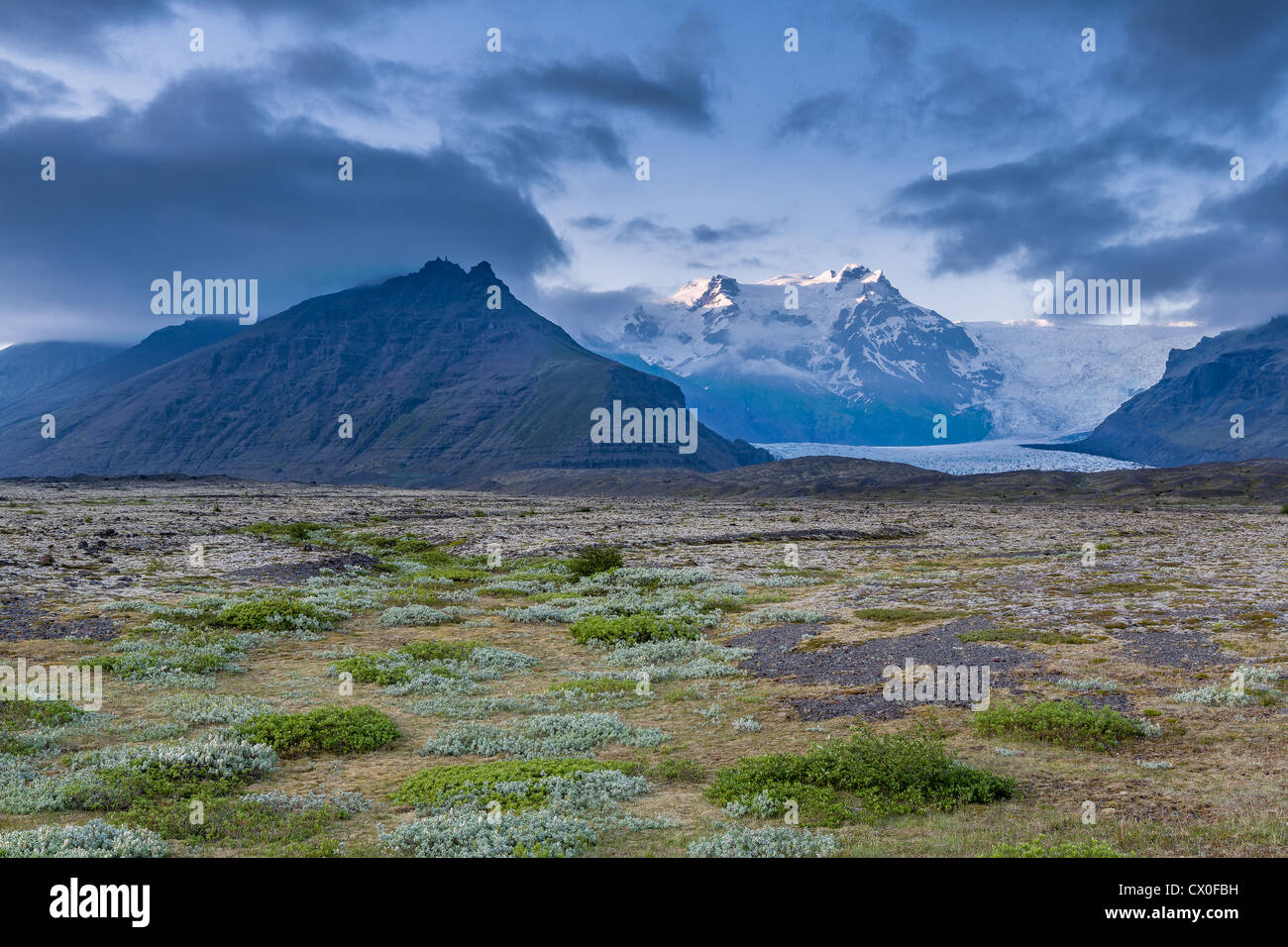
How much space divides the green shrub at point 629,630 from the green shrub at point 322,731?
1135 cm

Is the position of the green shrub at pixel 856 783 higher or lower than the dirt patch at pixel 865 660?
higher

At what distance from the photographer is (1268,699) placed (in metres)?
17.4

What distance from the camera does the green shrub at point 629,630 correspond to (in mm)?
27500

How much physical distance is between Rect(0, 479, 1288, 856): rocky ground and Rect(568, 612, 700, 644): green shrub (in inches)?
25.6

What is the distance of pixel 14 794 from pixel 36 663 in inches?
434

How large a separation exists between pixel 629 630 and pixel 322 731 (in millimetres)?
13044

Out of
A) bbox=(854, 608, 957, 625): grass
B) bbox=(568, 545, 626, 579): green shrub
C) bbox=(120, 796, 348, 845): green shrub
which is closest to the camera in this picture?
bbox=(120, 796, 348, 845): green shrub

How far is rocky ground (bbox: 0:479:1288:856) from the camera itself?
11688 millimetres

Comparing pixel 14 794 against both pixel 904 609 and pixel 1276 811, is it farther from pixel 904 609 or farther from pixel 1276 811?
pixel 904 609

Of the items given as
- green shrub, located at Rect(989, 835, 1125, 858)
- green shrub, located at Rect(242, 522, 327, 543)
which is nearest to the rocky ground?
green shrub, located at Rect(989, 835, 1125, 858)
